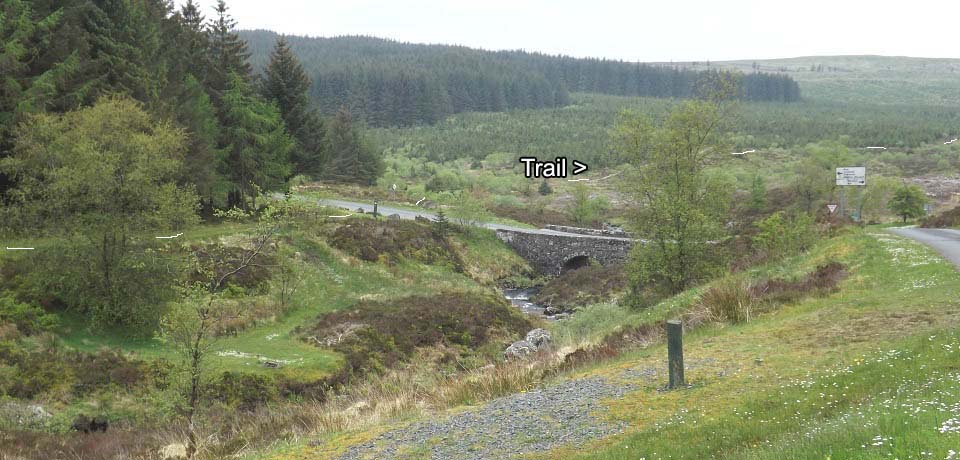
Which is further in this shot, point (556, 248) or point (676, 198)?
point (556, 248)

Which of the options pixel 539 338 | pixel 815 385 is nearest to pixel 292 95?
pixel 539 338

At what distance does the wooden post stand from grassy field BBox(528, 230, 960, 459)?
0.29 metres

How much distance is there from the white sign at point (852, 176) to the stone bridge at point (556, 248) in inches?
625

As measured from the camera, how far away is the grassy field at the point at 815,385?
6.37 m

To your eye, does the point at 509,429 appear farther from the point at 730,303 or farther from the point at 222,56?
the point at 222,56

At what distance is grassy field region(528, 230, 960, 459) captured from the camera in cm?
637

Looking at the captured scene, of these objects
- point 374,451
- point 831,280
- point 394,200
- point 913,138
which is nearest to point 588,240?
point 394,200

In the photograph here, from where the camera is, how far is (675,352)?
1071cm

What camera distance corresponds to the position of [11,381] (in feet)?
62.7

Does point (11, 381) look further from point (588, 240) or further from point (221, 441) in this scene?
point (588, 240)

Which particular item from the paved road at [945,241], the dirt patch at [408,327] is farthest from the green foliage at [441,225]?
the paved road at [945,241]

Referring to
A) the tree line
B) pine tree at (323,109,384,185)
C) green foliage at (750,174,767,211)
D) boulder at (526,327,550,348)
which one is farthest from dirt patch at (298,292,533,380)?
pine tree at (323,109,384,185)

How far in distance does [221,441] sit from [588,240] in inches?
1644

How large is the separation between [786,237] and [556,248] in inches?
966
